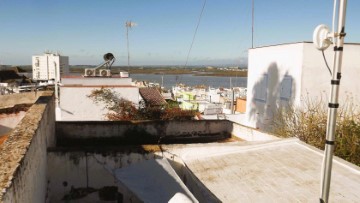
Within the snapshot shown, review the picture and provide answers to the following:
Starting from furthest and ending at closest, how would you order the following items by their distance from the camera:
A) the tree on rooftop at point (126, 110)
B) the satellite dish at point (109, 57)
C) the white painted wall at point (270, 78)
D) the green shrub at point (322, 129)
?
the satellite dish at point (109, 57) < the tree on rooftop at point (126, 110) < the white painted wall at point (270, 78) < the green shrub at point (322, 129)

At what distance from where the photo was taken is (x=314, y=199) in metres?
5.32

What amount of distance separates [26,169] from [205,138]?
30.0 ft

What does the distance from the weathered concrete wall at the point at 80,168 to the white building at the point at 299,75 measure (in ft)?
29.6

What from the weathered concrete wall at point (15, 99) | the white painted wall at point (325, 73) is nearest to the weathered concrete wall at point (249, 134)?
the white painted wall at point (325, 73)

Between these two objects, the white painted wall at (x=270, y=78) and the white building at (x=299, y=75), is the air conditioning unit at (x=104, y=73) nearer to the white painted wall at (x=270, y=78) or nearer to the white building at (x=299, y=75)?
the white painted wall at (x=270, y=78)

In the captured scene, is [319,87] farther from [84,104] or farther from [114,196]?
[84,104]

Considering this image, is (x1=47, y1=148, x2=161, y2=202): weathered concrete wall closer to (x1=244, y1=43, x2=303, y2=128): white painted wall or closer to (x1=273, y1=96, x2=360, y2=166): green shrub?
(x1=273, y1=96, x2=360, y2=166): green shrub

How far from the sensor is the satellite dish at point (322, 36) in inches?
147

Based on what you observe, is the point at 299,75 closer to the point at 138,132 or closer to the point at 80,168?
the point at 138,132

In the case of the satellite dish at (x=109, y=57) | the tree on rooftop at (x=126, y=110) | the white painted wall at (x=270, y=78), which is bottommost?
the tree on rooftop at (x=126, y=110)

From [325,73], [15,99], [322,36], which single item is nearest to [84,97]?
[15,99]

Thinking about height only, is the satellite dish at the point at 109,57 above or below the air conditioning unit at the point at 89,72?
above

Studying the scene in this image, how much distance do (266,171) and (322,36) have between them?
368 centimetres

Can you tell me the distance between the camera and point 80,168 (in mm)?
7938
